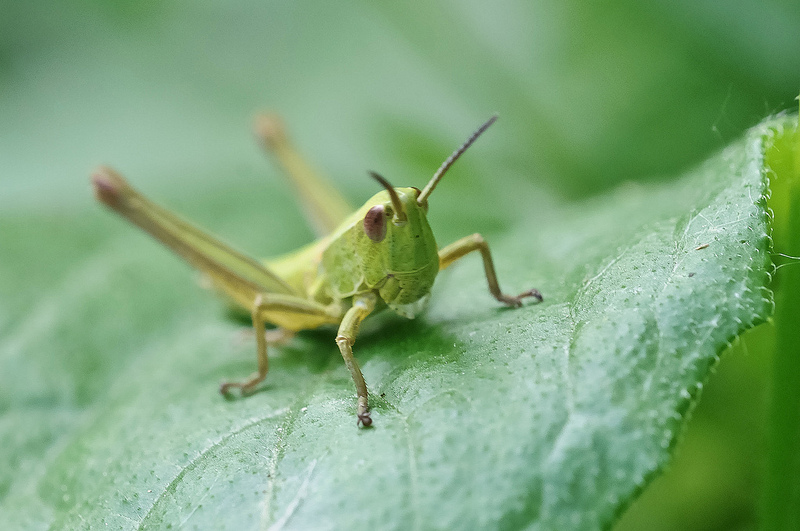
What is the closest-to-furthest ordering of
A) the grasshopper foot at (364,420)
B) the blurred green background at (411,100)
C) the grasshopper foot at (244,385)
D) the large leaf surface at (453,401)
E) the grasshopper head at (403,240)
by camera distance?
1. the large leaf surface at (453,401)
2. the grasshopper foot at (364,420)
3. the grasshopper head at (403,240)
4. the grasshopper foot at (244,385)
5. the blurred green background at (411,100)

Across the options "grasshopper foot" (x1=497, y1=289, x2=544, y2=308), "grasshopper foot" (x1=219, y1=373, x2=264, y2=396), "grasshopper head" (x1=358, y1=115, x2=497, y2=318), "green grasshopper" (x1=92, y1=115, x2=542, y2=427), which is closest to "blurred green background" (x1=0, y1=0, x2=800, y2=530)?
"grasshopper foot" (x1=497, y1=289, x2=544, y2=308)

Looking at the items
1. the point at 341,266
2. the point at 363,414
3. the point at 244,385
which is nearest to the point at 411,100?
the point at 341,266

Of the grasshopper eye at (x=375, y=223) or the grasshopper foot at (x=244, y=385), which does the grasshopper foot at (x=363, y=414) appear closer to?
the grasshopper eye at (x=375, y=223)

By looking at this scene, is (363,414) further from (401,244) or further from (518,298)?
(518,298)

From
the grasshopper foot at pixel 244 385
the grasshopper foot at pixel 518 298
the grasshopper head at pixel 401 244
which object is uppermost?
the grasshopper head at pixel 401 244

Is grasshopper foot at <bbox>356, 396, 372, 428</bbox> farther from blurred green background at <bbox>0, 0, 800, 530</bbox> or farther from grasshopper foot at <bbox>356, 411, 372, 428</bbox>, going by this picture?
blurred green background at <bbox>0, 0, 800, 530</bbox>

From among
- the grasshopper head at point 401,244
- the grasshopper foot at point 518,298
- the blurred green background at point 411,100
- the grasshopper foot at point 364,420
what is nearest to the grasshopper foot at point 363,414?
the grasshopper foot at point 364,420
